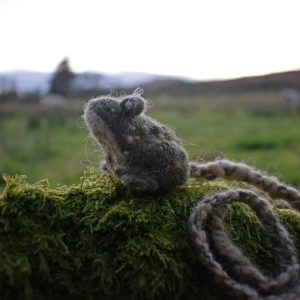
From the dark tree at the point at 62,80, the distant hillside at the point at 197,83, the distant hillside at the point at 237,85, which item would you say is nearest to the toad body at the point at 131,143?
the dark tree at the point at 62,80

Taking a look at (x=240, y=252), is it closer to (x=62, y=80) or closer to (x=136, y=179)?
(x=136, y=179)

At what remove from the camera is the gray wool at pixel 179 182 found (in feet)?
4.63

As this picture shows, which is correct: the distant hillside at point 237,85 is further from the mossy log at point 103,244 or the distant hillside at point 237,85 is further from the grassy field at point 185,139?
the mossy log at point 103,244

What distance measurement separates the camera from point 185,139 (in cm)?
977

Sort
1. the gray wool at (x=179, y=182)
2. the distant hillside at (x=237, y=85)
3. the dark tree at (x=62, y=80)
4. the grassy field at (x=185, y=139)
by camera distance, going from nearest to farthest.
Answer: the gray wool at (x=179, y=182), the grassy field at (x=185, y=139), the dark tree at (x=62, y=80), the distant hillside at (x=237, y=85)

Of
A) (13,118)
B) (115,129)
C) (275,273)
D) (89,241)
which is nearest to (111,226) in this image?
(89,241)

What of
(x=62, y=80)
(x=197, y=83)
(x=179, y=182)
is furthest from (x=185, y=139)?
(x=197, y=83)

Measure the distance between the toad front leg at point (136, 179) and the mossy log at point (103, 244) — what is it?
1.9 inches

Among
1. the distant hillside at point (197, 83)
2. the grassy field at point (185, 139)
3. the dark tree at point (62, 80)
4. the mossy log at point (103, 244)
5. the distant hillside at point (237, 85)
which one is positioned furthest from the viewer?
the distant hillside at point (237, 85)

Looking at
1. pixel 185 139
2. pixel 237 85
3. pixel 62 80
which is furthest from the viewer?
pixel 237 85

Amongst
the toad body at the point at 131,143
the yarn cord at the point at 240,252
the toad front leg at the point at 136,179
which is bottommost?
the yarn cord at the point at 240,252

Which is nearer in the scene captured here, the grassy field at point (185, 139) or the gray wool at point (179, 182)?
the gray wool at point (179, 182)

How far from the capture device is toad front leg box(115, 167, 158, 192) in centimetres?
155

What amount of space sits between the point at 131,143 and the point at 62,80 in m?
19.2
